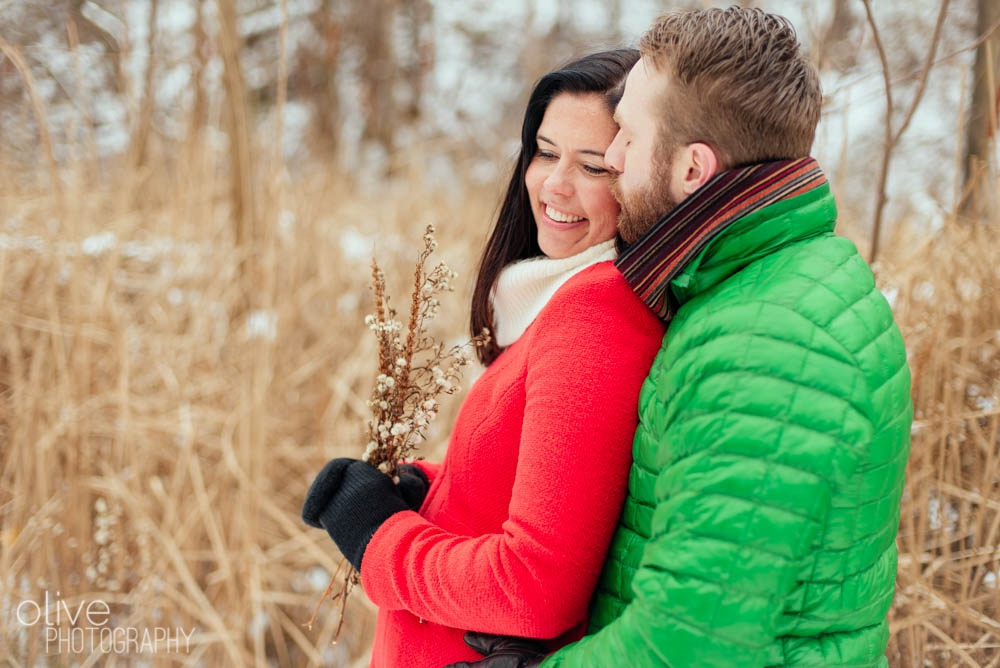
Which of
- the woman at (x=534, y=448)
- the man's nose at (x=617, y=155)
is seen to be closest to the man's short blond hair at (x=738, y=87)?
the man's nose at (x=617, y=155)

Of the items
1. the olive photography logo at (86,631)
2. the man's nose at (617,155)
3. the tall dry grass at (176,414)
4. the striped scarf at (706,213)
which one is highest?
the man's nose at (617,155)

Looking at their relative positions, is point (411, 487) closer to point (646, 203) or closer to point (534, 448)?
point (534, 448)

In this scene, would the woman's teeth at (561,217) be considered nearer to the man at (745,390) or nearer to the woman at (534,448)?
the woman at (534,448)

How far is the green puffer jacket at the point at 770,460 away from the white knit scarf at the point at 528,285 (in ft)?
0.91

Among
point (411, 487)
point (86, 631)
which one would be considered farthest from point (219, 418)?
point (411, 487)

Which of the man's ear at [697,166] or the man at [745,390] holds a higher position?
the man's ear at [697,166]

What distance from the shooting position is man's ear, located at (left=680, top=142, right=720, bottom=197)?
989 mm

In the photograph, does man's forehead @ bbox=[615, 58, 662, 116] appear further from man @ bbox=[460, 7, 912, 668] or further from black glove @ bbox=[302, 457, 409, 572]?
black glove @ bbox=[302, 457, 409, 572]

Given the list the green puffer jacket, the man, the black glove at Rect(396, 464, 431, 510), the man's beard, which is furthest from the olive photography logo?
the man's beard

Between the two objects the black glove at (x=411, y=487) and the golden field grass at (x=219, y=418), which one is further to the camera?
the golden field grass at (x=219, y=418)

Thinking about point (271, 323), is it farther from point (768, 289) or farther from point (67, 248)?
point (768, 289)

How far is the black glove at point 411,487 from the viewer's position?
4.67ft

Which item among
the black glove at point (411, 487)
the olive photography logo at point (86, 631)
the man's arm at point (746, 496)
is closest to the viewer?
the man's arm at point (746, 496)

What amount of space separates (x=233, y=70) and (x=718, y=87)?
7.37 feet
